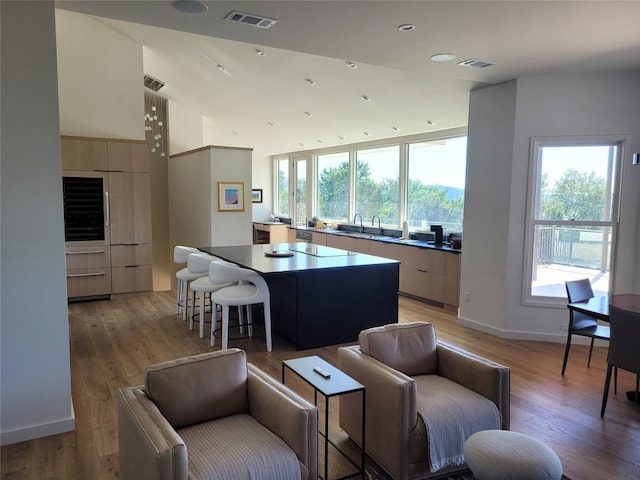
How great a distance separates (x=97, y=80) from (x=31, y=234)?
4.82 meters

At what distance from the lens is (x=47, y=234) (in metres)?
2.78

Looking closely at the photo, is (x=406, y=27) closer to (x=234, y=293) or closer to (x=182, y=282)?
(x=234, y=293)

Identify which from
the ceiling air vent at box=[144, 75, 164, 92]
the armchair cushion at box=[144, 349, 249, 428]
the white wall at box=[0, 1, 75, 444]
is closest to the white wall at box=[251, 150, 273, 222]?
the ceiling air vent at box=[144, 75, 164, 92]

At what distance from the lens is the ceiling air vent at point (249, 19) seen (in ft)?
10.1

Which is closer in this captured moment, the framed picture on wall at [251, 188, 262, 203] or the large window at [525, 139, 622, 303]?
the large window at [525, 139, 622, 303]

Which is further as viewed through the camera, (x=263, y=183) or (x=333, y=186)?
(x=263, y=183)

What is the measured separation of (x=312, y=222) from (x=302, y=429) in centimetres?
796

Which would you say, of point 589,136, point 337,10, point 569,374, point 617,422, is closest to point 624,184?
point 589,136

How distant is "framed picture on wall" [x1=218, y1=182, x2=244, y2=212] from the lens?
6.76m

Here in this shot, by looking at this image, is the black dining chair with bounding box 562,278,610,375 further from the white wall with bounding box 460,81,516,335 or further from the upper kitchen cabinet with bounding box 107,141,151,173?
the upper kitchen cabinet with bounding box 107,141,151,173

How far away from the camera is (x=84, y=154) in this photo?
6.27m

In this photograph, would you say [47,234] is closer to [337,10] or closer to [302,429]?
[302,429]

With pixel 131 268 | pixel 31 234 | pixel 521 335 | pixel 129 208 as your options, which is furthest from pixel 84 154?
pixel 521 335

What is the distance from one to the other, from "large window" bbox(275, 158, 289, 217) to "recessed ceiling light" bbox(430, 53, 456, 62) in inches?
279
